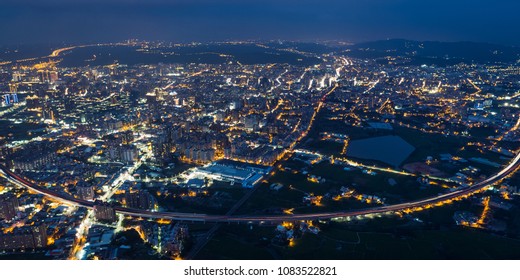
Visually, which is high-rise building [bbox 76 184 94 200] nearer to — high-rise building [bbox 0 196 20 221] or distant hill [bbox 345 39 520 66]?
high-rise building [bbox 0 196 20 221]

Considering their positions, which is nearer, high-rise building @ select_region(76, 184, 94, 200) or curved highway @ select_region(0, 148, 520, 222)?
curved highway @ select_region(0, 148, 520, 222)

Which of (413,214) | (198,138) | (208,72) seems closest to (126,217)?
(198,138)

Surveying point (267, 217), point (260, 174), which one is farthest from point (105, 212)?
point (260, 174)

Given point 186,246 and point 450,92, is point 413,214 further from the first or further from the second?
point 450,92

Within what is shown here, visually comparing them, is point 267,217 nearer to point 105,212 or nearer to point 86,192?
point 105,212

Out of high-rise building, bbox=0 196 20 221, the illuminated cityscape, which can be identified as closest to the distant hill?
the illuminated cityscape
